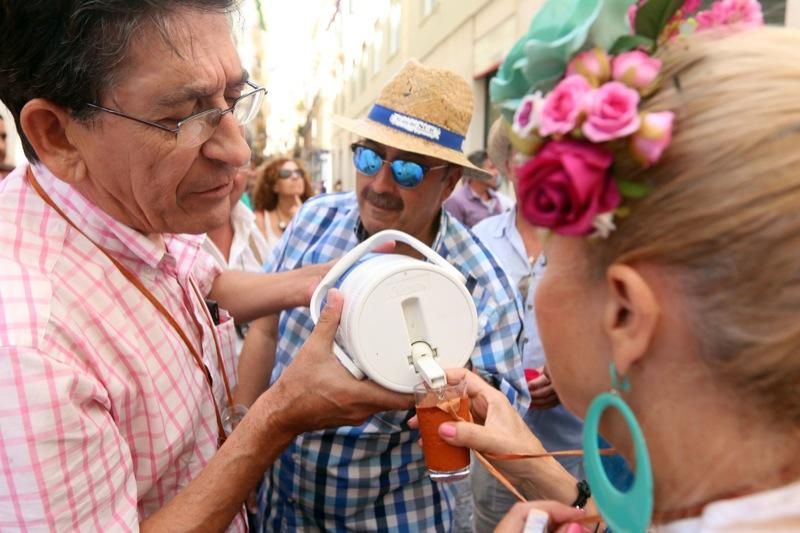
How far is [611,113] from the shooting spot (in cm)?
70

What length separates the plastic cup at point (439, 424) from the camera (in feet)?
3.98

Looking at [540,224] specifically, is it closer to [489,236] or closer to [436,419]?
[436,419]

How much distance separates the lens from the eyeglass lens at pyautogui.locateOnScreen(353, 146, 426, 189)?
6.51 ft

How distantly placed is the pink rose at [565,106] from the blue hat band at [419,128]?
50.0 inches

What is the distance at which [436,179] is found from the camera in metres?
2.06

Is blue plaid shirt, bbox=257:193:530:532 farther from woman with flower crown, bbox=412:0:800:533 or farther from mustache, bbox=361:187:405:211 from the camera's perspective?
woman with flower crown, bbox=412:0:800:533

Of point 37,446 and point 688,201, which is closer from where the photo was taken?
point 688,201

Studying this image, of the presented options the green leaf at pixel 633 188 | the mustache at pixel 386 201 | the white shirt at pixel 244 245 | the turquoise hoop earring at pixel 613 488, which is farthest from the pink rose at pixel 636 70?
the white shirt at pixel 244 245

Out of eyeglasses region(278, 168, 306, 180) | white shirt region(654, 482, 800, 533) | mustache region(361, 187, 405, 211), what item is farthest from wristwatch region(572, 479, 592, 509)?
eyeglasses region(278, 168, 306, 180)

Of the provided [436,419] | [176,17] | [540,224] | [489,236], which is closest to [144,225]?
[176,17]

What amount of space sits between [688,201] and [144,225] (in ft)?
3.56

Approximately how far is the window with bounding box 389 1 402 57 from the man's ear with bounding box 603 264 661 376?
12704 mm

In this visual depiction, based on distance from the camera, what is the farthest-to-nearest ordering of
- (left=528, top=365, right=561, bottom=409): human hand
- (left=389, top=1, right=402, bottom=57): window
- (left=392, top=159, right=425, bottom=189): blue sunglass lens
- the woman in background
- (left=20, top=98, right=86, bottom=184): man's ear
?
1. (left=389, top=1, right=402, bottom=57): window
2. the woman in background
3. (left=528, top=365, right=561, bottom=409): human hand
4. (left=392, top=159, right=425, bottom=189): blue sunglass lens
5. (left=20, top=98, right=86, bottom=184): man's ear

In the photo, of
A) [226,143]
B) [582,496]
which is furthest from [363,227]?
[582,496]
